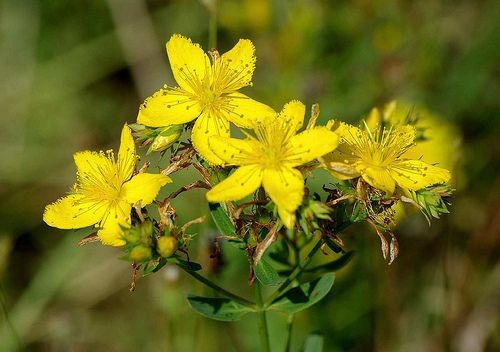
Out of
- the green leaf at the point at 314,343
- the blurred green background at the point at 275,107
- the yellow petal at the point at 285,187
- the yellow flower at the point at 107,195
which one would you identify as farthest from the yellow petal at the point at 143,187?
the green leaf at the point at 314,343

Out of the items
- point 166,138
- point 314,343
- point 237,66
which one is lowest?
point 314,343

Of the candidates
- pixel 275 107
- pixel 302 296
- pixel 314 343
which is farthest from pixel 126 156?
pixel 275 107

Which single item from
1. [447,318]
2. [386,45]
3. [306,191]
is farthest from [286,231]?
[386,45]

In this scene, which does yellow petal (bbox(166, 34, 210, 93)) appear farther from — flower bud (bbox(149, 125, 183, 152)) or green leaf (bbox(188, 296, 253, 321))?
green leaf (bbox(188, 296, 253, 321))

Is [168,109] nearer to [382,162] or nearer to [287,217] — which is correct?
[287,217]

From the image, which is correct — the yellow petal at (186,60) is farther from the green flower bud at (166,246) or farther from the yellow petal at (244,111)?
the green flower bud at (166,246)

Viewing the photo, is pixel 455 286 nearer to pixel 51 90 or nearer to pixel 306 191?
pixel 306 191
